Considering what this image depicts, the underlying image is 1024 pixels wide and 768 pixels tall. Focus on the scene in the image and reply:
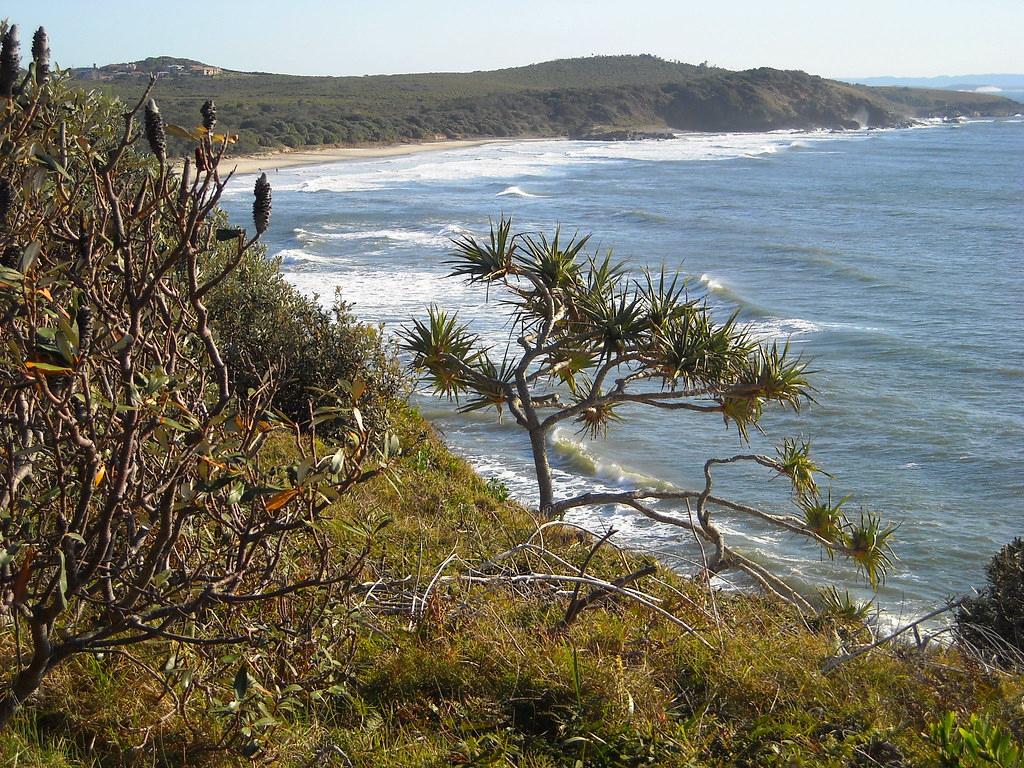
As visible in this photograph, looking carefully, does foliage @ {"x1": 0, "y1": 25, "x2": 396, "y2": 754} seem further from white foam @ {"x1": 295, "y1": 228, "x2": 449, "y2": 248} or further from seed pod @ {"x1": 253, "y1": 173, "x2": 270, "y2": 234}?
white foam @ {"x1": 295, "y1": 228, "x2": 449, "y2": 248}

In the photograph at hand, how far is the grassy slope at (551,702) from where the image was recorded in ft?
9.77

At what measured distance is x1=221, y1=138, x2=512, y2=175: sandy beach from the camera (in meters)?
58.0

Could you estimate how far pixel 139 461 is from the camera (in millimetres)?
2752

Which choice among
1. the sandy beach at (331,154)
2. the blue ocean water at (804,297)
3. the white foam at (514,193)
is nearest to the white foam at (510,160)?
the white foam at (514,193)

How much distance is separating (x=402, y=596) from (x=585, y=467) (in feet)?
30.7

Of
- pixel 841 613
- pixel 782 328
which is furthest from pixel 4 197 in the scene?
pixel 782 328

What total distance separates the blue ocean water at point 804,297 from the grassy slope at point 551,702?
124 centimetres

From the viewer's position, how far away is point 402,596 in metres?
3.92

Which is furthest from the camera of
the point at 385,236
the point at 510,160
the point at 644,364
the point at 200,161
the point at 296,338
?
the point at 510,160

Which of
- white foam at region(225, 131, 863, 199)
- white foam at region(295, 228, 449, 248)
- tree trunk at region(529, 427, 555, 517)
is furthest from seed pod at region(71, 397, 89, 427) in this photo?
white foam at region(225, 131, 863, 199)

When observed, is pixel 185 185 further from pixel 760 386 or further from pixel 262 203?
pixel 760 386

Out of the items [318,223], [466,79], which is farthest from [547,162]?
[466,79]

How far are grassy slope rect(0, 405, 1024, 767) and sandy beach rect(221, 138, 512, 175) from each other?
49.6 m

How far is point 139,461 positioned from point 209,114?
96 cm
